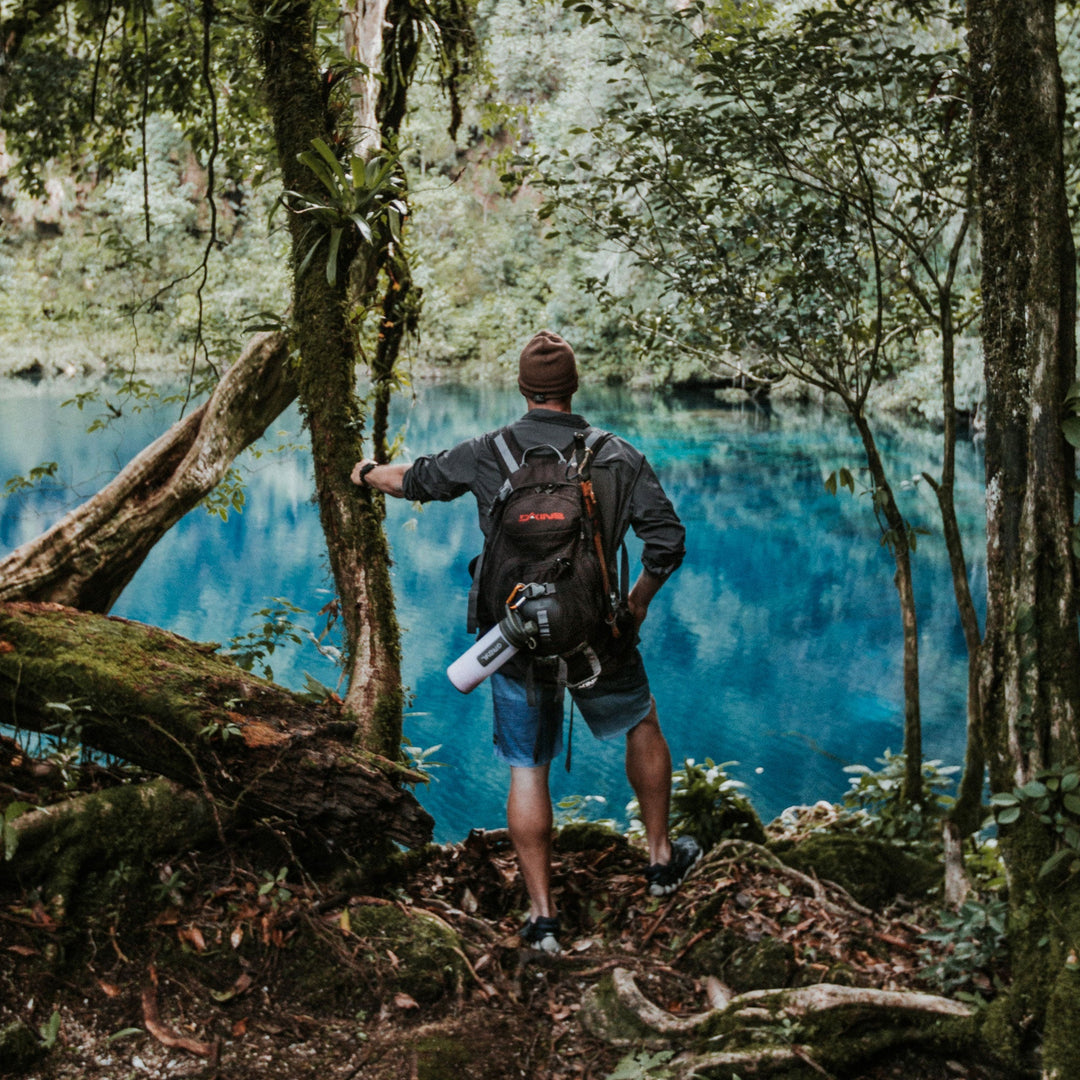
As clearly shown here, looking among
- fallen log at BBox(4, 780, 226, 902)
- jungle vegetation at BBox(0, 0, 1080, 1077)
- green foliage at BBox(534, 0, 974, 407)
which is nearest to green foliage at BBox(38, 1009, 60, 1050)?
fallen log at BBox(4, 780, 226, 902)

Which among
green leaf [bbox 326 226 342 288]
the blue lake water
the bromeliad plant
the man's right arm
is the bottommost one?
the blue lake water

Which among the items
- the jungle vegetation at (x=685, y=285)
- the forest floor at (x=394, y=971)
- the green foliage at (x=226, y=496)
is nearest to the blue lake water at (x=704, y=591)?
the green foliage at (x=226, y=496)

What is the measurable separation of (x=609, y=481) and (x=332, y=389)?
124 cm

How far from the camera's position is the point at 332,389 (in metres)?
3.59

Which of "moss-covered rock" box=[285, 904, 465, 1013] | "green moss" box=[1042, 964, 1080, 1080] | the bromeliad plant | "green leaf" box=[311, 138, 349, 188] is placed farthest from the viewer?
the bromeliad plant

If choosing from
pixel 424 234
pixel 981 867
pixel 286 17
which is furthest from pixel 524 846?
pixel 424 234

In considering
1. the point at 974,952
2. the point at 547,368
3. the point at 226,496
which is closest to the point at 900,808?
the point at 974,952

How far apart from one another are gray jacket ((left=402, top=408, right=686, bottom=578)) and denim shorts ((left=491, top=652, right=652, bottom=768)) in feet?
1.12

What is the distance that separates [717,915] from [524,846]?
620 millimetres

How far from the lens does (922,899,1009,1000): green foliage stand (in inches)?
96.1

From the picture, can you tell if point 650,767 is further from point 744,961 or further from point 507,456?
point 507,456

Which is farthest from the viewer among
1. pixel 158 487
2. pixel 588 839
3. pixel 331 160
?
pixel 158 487

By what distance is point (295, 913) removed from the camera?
109 inches

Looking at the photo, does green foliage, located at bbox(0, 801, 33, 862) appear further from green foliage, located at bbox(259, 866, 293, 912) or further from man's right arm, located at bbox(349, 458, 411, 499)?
man's right arm, located at bbox(349, 458, 411, 499)
